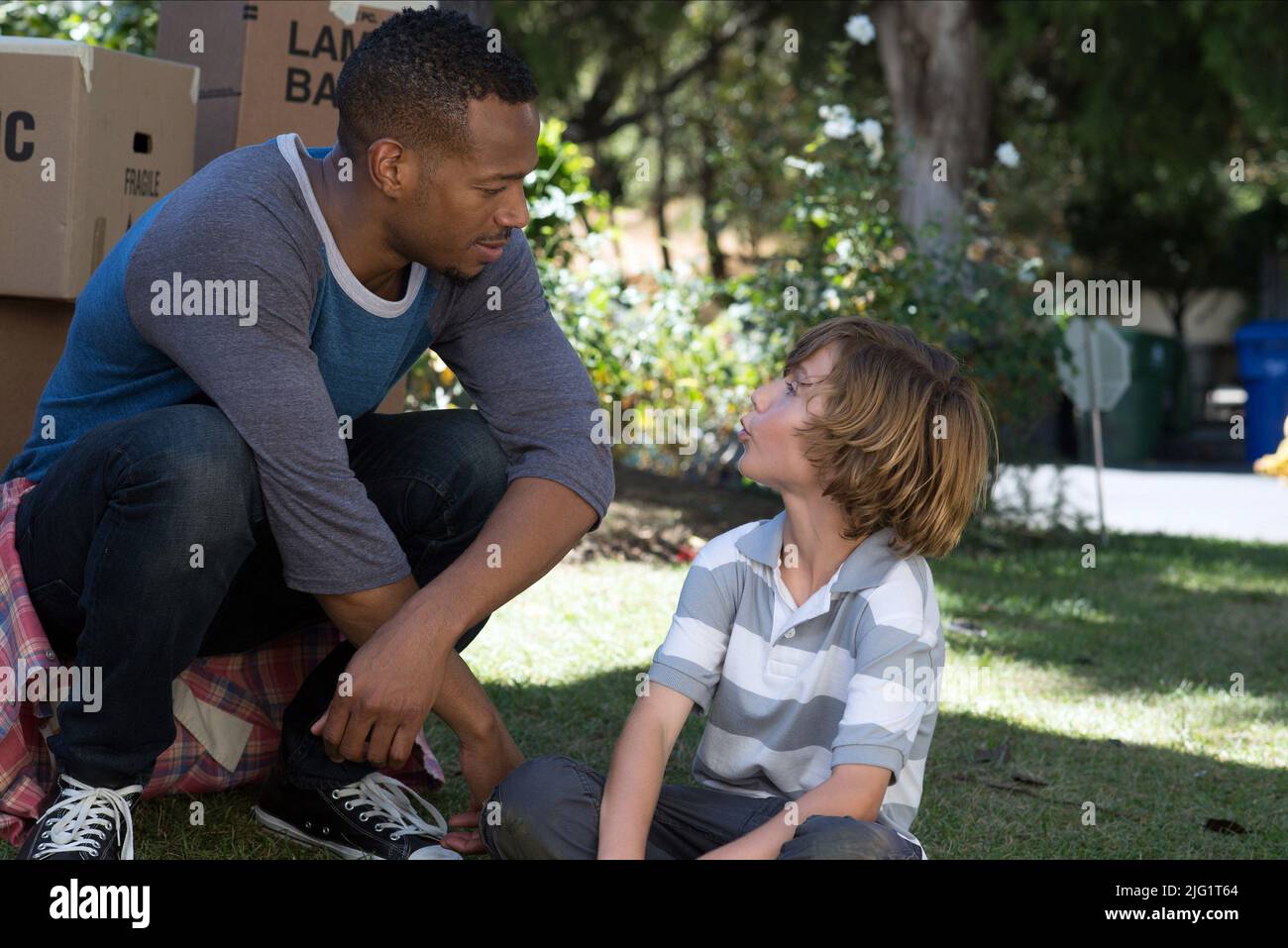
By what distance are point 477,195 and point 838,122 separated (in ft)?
14.1

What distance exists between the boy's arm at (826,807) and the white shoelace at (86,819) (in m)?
0.85

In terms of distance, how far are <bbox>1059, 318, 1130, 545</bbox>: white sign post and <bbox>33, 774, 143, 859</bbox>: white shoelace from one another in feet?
17.1

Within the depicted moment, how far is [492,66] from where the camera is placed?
215 cm

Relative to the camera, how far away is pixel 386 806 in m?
2.39

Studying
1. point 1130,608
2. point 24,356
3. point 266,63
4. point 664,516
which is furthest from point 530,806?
point 664,516

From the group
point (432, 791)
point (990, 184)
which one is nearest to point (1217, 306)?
point (990, 184)

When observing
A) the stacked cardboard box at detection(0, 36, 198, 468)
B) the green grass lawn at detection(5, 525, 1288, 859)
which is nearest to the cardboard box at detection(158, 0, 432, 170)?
the stacked cardboard box at detection(0, 36, 198, 468)

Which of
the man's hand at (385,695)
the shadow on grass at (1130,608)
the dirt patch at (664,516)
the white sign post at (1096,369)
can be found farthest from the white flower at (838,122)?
the man's hand at (385,695)

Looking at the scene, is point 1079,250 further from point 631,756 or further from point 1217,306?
point 631,756

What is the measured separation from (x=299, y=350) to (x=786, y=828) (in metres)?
0.96

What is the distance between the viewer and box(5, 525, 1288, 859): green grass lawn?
2602 mm

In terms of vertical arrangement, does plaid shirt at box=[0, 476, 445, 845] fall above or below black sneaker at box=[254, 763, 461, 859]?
above

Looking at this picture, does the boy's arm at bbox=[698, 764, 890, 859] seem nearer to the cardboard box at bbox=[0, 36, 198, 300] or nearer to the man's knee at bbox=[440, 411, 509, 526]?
the man's knee at bbox=[440, 411, 509, 526]

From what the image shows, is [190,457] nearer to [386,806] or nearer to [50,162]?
[386,806]
